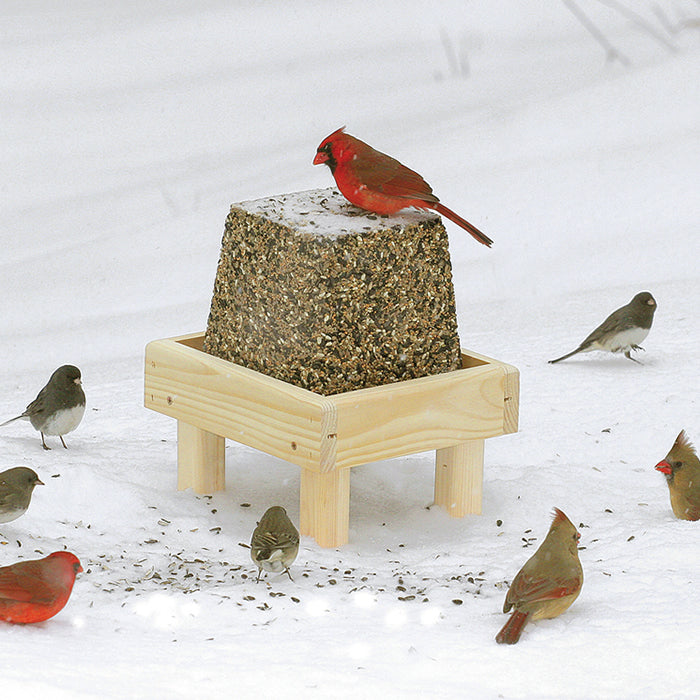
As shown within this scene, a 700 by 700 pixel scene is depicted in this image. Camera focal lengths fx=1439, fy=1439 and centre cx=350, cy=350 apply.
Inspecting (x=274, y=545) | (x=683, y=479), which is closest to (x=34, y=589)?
(x=274, y=545)

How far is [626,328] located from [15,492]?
10.6ft

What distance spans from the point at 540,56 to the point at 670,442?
5798 mm

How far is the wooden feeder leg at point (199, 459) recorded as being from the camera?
521cm

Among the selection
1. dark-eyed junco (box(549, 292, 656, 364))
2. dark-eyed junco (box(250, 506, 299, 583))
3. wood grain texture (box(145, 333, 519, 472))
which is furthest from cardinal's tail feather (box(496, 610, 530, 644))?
dark-eyed junco (box(549, 292, 656, 364))

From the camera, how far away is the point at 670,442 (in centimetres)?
586

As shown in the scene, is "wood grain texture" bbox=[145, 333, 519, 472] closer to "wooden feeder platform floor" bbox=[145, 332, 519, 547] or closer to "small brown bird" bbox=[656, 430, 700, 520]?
"wooden feeder platform floor" bbox=[145, 332, 519, 547]

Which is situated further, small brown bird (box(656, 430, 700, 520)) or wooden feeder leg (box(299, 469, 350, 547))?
small brown bird (box(656, 430, 700, 520))

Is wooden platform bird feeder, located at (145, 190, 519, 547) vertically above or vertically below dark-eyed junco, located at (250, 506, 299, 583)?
above

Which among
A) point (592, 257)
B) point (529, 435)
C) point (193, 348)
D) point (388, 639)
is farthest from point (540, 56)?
point (388, 639)

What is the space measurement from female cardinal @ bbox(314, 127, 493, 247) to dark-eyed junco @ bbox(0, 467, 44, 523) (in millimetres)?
1422

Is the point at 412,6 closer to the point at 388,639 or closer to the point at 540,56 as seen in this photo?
the point at 540,56

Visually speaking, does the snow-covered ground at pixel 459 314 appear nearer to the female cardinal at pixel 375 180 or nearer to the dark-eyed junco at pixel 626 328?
the dark-eyed junco at pixel 626 328

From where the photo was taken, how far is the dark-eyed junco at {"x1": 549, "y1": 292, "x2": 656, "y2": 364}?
6.64 m

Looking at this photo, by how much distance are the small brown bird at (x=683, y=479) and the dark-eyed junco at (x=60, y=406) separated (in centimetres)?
219
